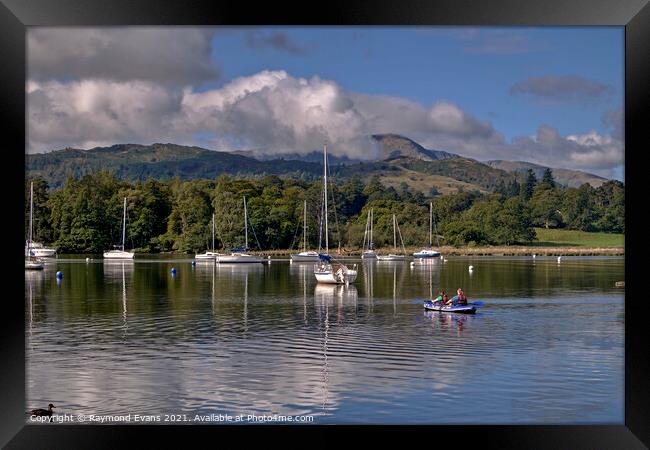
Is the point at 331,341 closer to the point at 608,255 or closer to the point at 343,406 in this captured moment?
the point at 343,406

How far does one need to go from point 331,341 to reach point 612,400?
7.42m

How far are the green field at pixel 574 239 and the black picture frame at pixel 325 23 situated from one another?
312ft

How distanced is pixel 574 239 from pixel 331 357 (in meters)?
94.2

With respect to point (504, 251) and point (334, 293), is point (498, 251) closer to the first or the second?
point (504, 251)

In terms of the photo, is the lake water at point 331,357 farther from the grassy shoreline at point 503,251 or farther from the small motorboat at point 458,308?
the grassy shoreline at point 503,251

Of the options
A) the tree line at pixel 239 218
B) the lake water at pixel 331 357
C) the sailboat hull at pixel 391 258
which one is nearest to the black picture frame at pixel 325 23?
the lake water at pixel 331 357

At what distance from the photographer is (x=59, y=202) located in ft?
287

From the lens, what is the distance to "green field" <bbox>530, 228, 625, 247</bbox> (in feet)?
332

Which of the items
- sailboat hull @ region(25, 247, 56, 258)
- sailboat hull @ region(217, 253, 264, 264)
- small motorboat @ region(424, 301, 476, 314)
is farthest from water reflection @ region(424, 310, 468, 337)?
sailboat hull @ region(25, 247, 56, 258)

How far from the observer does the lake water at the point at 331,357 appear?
11.4 meters

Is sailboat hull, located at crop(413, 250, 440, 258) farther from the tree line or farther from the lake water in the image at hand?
the lake water

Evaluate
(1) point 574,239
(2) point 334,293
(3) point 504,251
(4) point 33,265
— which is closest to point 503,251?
(3) point 504,251
